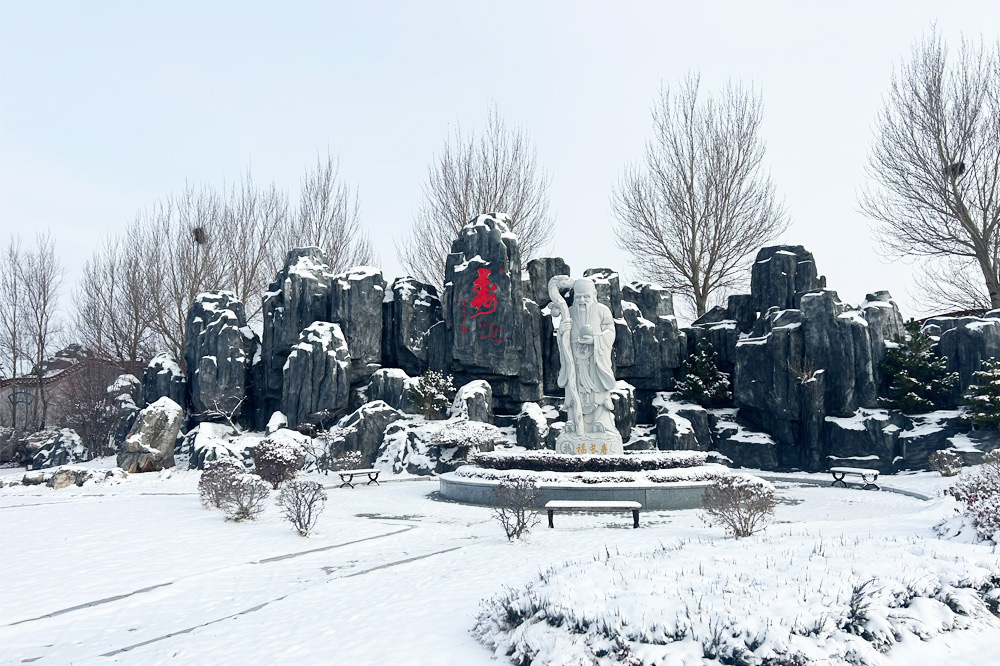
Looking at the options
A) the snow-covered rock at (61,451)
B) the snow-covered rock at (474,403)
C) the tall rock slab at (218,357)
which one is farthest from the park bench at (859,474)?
the snow-covered rock at (61,451)

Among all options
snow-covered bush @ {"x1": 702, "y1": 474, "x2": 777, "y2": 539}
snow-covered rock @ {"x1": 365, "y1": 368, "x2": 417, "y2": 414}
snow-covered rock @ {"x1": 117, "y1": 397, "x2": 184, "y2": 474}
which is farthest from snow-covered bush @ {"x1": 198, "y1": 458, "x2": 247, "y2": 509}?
snow-covered rock @ {"x1": 365, "y1": 368, "x2": 417, "y2": 414}

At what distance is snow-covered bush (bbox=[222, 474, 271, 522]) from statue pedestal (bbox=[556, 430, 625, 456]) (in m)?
7.38

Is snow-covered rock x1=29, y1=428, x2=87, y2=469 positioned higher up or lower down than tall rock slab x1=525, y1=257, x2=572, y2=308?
lower down

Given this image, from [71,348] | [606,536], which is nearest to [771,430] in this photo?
[606,536]

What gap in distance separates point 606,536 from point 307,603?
479cm

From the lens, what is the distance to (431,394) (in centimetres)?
2308

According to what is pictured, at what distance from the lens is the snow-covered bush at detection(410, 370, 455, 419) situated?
22.9 m

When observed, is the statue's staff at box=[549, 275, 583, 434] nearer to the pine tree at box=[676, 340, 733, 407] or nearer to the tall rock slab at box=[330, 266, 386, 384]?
the pine tree at box=[676, 340, 733, 407]

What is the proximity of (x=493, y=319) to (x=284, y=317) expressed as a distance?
834 cm

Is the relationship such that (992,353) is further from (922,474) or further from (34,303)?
(34,303)

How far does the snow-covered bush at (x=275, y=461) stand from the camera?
16062mm

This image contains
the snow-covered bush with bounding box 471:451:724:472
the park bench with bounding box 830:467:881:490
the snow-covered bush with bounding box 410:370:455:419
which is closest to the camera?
the snow-covered bush with bounding box 471:451:724:472

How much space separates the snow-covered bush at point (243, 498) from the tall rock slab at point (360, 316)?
13441 mm

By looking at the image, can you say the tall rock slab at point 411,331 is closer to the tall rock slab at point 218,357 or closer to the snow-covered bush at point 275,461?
the tall rock slab at point 218,357
